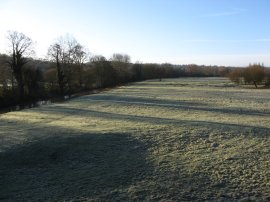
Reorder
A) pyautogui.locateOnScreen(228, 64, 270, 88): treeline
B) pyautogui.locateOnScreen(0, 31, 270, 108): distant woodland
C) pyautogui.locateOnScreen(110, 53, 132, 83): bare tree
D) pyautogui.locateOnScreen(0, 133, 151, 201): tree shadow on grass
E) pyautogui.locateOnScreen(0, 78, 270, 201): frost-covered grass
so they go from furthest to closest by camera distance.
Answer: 1. pyautogui.locateOnScreen(110, 53, 132, 83): bare tree
2. pyautogui.locateOnScreen(228, 64, 270, 88): treeline
3. pyautogui.locateOnScreen(0, 31, 270, 108): distant woodland
4. pyautogui.locateOnScreen(0, 133, 151, 201): tree shadow on grass
5. pyautogui.locateOnScreen(0, 78, 270, 201): frost-covered grass

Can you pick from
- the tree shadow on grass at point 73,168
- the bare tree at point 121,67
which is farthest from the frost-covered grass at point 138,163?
the bare tree at point 121,67

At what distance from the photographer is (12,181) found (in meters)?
15.7

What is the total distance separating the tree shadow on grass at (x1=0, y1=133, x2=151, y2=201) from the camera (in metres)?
13.9

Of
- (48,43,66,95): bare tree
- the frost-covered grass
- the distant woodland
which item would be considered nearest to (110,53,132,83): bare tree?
the distant woodland

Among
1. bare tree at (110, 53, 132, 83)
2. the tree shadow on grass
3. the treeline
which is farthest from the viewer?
bare tree at (110, 53, 132, 83)

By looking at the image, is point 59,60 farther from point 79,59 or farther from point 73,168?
point 73,168

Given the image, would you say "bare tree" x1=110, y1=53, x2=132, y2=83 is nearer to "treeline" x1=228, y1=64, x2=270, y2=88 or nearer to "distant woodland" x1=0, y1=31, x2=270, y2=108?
"distant woodland" x1=0, y1=31, x2=270, y2=108

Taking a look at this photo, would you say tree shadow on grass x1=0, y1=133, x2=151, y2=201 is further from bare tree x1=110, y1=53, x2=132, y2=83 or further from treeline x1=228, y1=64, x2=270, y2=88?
bare tree x1=110, y1=53, x2=132, y2=83

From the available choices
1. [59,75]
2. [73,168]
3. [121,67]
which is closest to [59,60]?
[59,75]

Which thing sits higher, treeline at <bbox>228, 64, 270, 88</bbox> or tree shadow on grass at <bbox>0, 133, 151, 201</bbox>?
treeline at <bbox>228, 64, 270, 88</bbox>

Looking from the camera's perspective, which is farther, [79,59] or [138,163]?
[79,59]

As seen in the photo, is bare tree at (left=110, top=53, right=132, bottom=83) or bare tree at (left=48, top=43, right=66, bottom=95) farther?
bare tree at (left=110, top=53, right=132, bottom=83)

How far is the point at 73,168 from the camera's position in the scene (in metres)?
17.2

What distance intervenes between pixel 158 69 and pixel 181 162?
163192 millimetres
